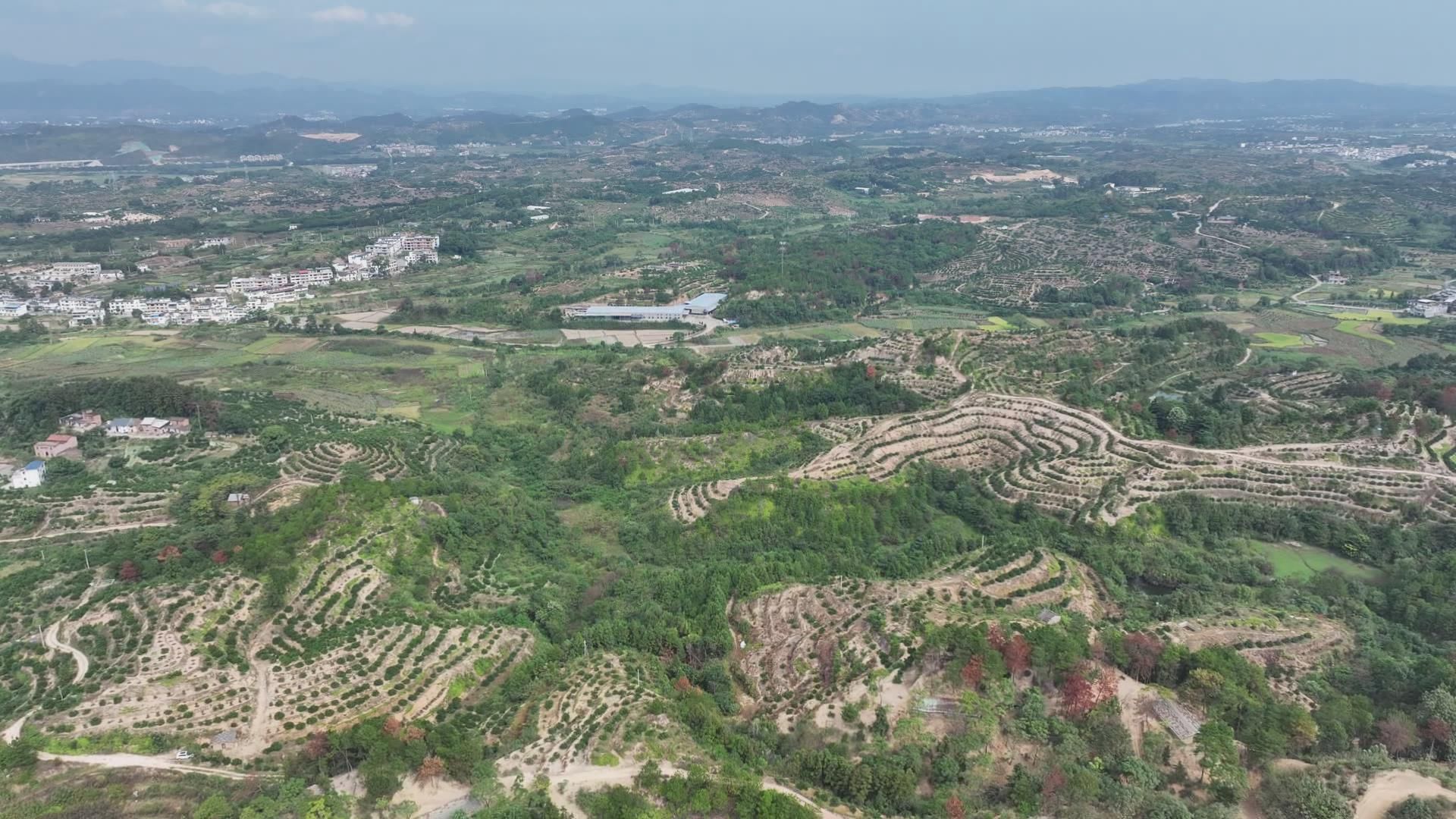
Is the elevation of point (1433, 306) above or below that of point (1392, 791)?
above

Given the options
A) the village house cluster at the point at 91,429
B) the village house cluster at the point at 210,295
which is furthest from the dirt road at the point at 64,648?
the village house cluster at the point at 210,295

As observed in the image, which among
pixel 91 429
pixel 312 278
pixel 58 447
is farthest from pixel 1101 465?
pixel 312 278

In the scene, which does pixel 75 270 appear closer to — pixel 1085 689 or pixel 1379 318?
pixel 1085 689

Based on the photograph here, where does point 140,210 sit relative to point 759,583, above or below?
above

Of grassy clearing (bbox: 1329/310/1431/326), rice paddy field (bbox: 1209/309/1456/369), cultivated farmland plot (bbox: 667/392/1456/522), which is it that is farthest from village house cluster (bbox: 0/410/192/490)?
grassy clearing (bbox: 1329/310/1431/326)

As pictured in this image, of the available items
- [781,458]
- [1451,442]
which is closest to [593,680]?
[781,458]

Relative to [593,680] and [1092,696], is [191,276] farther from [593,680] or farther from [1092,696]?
[1092,696]
